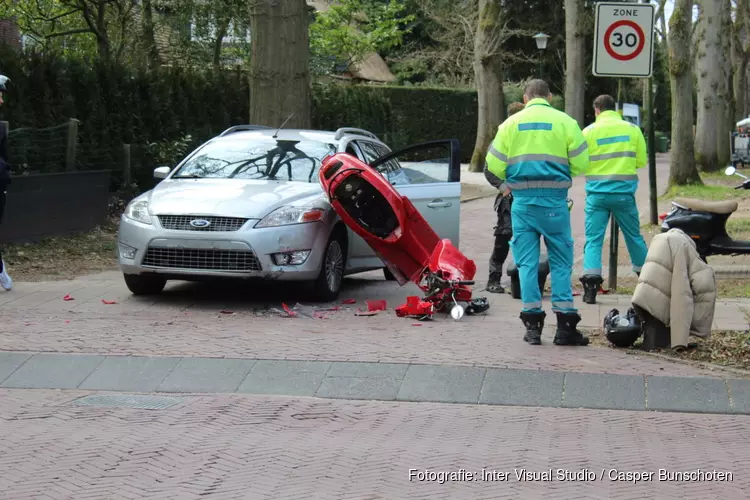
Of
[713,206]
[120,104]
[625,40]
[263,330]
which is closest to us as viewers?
[263,330]

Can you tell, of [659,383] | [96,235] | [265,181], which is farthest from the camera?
[96,235]

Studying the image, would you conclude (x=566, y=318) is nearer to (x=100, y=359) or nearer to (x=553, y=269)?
(x=553, y=269)

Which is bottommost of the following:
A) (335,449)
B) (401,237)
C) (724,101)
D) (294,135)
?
(335,449)

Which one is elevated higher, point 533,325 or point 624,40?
point 624,40

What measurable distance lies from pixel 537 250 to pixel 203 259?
9.85 feet

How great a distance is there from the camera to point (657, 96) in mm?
66000

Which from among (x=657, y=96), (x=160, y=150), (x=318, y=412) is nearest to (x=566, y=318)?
(x=318, y=412)

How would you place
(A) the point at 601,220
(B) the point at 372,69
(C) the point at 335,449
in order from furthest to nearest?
(B) the point at 372,69 → (A) the point at 601,220 → (C) the point at 335,449

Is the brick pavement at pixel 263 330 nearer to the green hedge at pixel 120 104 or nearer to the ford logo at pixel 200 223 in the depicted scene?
the ford logo at pixel 200 223

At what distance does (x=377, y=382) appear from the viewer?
7.18m

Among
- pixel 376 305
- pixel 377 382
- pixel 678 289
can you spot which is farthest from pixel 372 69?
pixel 377 382

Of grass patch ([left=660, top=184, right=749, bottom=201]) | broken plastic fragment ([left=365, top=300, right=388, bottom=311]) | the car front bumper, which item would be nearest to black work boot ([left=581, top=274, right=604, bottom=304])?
broken plastic fragment ([left=365, top=300, right=388, bottom=311])

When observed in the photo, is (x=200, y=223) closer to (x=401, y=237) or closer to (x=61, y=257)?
(x=401, y=237)

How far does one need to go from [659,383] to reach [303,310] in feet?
12.1
